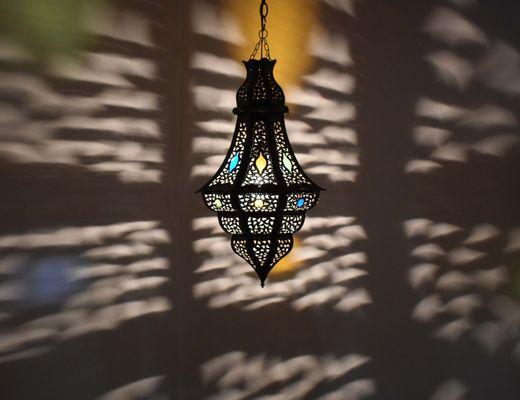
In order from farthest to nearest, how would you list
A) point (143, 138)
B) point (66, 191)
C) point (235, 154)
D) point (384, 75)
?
point (384, 75) < point (143, 138) < point (66, 191) < point (235, 154)

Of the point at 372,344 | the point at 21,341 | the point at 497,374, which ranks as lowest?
the point at 497,374

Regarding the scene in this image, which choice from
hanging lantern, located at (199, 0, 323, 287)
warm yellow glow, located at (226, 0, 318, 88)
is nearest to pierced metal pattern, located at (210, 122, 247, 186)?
hanging lantern, located at (199, 0, 323, 287)

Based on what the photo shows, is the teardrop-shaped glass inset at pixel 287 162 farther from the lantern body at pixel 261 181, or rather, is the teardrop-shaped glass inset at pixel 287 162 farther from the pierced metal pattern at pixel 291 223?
the pierced metal pattern at pixel 291 223

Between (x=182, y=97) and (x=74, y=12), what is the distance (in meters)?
0.56

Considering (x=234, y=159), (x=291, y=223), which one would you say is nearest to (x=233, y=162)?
(x=234, y=159)

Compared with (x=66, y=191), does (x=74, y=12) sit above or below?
above

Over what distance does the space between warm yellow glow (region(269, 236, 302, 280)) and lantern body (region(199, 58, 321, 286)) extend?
0.73 m

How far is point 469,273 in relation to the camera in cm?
266

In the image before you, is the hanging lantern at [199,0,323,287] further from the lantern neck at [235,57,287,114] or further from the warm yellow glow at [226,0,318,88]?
the warm yellow glow at [226,0,318,88]

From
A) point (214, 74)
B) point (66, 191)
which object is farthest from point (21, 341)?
point (214, 74)

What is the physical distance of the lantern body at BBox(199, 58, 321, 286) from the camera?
1934 millimetres

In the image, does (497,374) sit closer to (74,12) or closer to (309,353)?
(309,353)

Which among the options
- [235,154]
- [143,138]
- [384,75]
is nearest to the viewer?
[235,154]

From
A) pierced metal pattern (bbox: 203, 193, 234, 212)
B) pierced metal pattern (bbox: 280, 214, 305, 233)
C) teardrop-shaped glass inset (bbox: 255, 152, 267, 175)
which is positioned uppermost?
teardrop-shaped glass inset (bbox: 255, 152, 267, 175)
